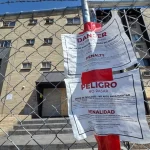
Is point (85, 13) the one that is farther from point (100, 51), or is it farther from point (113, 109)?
point (113, 109)

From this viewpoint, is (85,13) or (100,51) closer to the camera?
(100,51)

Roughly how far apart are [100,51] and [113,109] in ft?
0.74

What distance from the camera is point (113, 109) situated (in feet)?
2.03

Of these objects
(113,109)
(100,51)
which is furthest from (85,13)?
(113,109)

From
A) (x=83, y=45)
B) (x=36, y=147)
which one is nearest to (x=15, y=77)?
(x=36, y=147)

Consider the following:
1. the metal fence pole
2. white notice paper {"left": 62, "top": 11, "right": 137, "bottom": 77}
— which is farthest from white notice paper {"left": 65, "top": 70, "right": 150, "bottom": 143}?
the metal fence pole

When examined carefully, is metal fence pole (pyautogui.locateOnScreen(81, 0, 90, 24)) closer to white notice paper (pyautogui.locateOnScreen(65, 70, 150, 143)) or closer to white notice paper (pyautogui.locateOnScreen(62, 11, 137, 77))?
white notice paper (pyautogui.locateOnScreen(62, 11, 137, 77))

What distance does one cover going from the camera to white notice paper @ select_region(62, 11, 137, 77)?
26.7 inches

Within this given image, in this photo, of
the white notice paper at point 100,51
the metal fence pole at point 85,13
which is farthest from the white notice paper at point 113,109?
the metal fence pole at point 85,13

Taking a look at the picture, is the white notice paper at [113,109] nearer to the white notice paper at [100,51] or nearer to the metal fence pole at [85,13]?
the white notice paper at [100,51]

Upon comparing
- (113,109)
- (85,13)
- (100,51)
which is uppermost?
(85,13)

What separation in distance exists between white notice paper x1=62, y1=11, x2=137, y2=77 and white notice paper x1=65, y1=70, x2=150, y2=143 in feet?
0.22

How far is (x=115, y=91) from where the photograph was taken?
24.6 inches

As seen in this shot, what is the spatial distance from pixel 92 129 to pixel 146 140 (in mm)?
173
